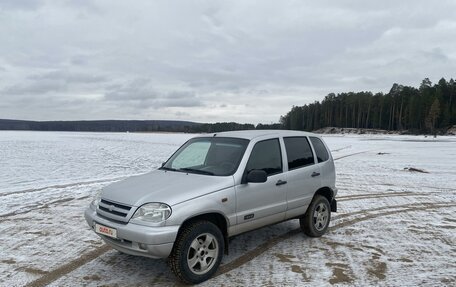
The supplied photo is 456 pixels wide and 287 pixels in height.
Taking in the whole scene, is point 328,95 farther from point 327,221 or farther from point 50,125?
point 327,221

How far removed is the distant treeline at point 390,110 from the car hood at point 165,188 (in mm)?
89480

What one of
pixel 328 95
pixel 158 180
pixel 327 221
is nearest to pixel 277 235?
pixel 327 221

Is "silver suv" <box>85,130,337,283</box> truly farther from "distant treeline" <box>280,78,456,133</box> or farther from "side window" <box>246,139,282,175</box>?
"distant treeline" <box>280,78,456,133</box>

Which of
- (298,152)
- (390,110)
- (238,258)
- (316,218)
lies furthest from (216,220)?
(390,110)

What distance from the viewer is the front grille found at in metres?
4.34

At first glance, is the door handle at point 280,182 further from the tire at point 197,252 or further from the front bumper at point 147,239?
the front bumper at point 147,239

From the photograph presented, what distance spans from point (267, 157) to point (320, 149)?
5.07 feet

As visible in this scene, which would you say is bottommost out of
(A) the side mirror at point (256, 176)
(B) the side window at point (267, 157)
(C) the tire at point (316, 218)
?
(C) the tire at point (316, 218)

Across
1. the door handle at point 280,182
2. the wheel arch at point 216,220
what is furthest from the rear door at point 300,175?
the wheel arch at point 216,220

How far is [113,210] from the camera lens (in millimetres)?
4484

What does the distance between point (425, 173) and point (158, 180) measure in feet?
45.9

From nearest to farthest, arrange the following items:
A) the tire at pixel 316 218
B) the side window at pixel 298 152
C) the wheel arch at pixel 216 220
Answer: the wheel arch at pixel 216 220 < the side window at pixel 298 152 < the tire at pixel 316 218

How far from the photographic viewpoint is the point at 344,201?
9344 mm

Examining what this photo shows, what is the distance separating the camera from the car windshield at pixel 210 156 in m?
5.12
